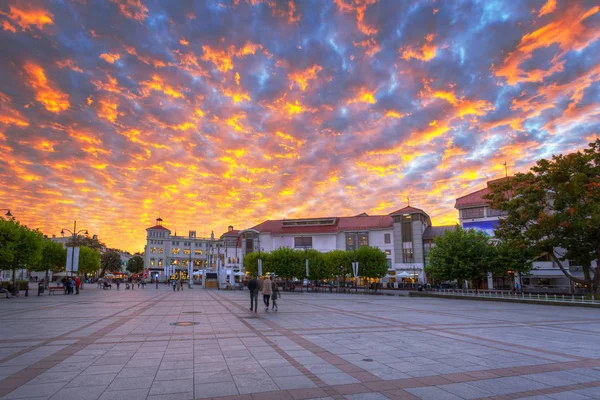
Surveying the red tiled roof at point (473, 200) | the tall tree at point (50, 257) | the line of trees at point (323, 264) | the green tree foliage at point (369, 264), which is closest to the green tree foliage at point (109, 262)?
the tall tree at point (50, 257)

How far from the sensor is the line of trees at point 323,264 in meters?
53.4

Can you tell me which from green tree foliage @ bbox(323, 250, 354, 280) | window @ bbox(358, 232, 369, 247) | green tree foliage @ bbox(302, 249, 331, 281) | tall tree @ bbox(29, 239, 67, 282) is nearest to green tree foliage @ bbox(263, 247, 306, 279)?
green tree foliage @ bbox(302, 249, 331, 281)

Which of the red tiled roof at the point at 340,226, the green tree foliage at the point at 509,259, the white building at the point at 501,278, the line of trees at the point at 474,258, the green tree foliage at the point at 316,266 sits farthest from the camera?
the red tiled roof at the point at 340,226

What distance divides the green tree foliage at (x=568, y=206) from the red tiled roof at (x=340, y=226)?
3794 centimetres

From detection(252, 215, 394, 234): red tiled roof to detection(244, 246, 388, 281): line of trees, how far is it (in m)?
16.8

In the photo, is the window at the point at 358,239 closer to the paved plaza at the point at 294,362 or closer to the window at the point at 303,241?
the window at the point at 303,241

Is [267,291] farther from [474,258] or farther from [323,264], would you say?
[323,264]

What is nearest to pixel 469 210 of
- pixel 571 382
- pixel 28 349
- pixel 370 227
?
pixel 370 227

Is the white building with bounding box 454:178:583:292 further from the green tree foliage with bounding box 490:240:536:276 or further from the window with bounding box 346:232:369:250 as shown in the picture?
the window with bounding box 346:232:369:250

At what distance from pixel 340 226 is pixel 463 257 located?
38.0 meters

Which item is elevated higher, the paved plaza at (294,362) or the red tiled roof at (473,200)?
the red tiled roof at (473,200)

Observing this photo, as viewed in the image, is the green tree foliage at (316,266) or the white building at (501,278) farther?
the green tree foliage at (316,266)

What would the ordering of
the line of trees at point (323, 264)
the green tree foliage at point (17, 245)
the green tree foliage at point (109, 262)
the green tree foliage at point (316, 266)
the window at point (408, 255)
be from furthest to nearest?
the green tree foliage at point (109, 262) < the window at point (408, 255) < the green tree foliage at point (316, 266) < the line of trees at point (323, 264) < the green tree foliage at point (17, 245)

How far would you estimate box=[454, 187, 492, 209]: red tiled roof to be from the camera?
5464cm
